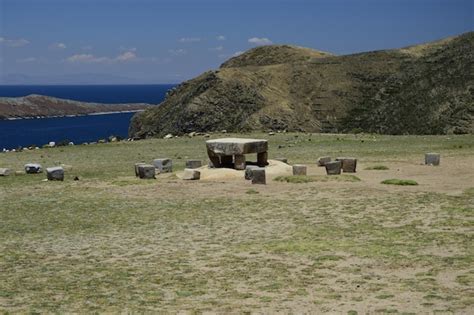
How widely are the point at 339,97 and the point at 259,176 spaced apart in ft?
220

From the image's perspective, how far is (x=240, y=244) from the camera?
722 inches

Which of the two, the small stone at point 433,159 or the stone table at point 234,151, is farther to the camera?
the small stone at point 433,159

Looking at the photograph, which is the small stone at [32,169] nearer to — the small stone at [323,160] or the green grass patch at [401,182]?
the small stone at [323,160]

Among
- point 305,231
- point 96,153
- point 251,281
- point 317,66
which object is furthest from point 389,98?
point 251,281

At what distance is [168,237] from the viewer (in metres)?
19.6

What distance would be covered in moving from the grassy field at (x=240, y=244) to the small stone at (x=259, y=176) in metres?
0.66

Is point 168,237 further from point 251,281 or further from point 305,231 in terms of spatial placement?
point 251,281

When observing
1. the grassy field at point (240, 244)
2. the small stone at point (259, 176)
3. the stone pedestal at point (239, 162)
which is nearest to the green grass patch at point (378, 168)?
the grassy field at point (240, 244)

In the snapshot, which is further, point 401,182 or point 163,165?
point 163,165

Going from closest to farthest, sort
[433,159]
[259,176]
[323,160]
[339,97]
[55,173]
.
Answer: [259,176], [55,173], [433,159], [323,160], [339,97]

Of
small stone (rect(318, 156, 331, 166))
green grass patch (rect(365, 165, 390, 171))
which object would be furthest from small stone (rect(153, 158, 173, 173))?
green grass patch (rect(365, 165, 390, 171))

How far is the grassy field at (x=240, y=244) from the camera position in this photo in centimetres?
1327

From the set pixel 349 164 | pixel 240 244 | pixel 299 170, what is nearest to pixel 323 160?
pixel 349 164

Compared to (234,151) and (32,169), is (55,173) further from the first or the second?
(234,151)
